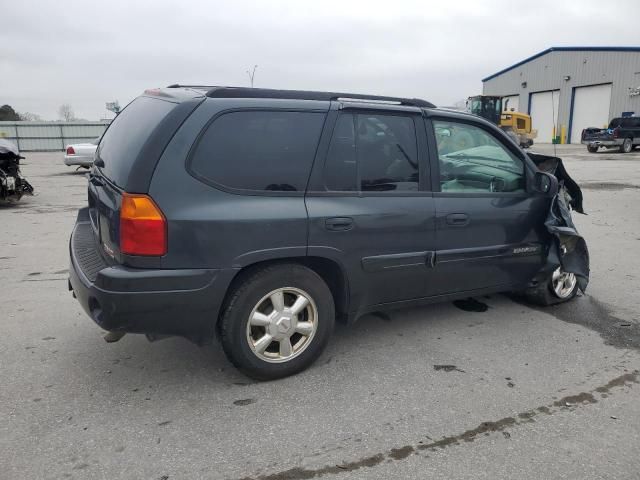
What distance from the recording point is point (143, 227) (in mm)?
2793

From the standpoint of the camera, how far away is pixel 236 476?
7.84 feet

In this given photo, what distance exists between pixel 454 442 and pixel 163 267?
1807mm

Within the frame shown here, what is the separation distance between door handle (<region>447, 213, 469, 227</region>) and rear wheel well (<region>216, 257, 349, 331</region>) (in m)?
0.94

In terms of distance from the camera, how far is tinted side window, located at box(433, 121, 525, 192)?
3854 millimetres

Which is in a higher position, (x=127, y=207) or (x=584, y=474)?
(x=127, y=207)

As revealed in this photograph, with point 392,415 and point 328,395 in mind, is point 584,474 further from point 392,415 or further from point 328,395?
point 328,395

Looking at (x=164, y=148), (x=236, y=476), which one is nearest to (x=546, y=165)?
(x=164, y=148)

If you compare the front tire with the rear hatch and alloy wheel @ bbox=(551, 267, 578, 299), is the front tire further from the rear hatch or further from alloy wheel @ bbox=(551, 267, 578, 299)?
alloy wheel @ bbox=(551, 267, 578, 299)

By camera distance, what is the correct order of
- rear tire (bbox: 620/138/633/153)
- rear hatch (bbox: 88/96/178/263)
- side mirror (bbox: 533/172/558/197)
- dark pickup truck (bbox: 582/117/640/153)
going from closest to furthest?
rear hatch (bbox: 88/96/178/263) < side mirror (bbox: 533/172/558/197) < dark pickup truck (bbox: 582/117/640/153) < rear tire (bbox: 620/138/633/153)

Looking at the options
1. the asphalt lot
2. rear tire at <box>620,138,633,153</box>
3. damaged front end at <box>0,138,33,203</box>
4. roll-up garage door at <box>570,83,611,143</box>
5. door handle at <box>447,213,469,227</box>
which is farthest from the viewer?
roll-up garage door at <box>570,83,611,143</box>

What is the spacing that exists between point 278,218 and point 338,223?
0.42 m

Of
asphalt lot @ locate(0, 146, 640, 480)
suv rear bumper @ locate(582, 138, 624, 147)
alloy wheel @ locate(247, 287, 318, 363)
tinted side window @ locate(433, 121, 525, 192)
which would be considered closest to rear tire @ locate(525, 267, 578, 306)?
asphalt lot @ locate(0, 146, 640, 480)

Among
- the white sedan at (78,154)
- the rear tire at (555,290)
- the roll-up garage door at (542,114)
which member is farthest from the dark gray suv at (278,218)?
the roll-up garage door at (542,114)

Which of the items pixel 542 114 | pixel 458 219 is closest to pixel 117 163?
pixel 458 219
